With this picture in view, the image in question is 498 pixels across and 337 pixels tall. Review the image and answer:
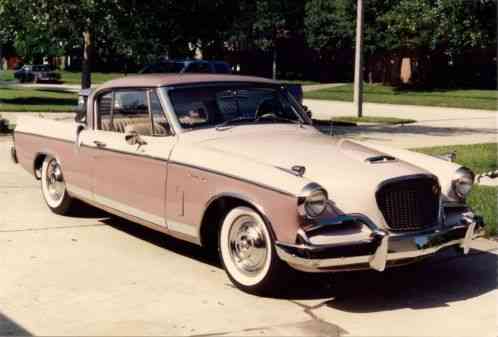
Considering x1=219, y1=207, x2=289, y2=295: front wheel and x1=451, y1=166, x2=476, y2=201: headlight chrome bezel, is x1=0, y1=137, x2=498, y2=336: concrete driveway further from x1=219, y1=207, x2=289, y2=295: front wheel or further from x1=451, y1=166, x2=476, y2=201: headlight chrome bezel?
x1=451, y1=166, x2=476, y2=201: headlight chrome bezel

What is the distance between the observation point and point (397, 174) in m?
5.44

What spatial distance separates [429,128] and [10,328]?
16.3 meters

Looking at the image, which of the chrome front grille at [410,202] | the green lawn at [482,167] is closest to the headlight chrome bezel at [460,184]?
the chrome front grille at [410,202]

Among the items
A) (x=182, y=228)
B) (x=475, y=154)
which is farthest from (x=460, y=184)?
(x=475, y=154)

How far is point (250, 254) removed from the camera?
5.50m

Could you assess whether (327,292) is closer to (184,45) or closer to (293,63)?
(184,45)

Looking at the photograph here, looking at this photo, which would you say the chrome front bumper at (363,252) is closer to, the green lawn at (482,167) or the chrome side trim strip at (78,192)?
the green lawn at (482,167)

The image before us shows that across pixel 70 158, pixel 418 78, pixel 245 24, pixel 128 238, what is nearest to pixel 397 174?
pixel 128 238

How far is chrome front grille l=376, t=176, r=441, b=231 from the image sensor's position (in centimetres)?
532

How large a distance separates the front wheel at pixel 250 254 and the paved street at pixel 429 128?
9.42 meters

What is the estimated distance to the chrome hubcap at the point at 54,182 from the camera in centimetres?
790

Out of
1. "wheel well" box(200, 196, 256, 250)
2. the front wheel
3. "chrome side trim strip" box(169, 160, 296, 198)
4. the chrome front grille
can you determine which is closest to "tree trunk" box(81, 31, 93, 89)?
"chrome side trim strip" box(169, 160, 296, 198)

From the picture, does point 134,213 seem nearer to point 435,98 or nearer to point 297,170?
point 297,170

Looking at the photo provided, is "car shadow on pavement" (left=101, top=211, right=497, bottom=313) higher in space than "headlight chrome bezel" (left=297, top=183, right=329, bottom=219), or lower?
lower
